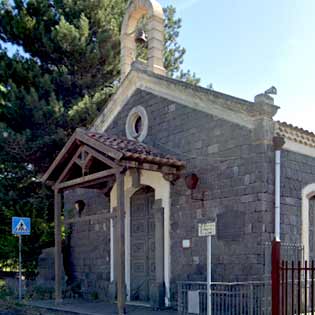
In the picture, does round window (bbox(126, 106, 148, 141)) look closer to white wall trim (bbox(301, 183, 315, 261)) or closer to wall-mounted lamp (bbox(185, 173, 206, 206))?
wall-mounted lamp (bbox(185, 173, 206, 206))

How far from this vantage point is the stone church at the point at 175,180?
8719 millimetres

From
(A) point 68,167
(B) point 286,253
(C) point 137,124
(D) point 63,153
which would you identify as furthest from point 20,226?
(B) point 286,253

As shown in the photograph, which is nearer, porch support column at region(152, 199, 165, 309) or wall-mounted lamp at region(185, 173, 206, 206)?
wall-mounted lamp at region(185, 173, 206, 206)

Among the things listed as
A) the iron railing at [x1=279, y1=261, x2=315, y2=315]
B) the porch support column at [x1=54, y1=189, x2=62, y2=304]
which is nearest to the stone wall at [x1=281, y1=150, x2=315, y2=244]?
the iron railing at [x1=279, y1=261, x2=315, y2=315]

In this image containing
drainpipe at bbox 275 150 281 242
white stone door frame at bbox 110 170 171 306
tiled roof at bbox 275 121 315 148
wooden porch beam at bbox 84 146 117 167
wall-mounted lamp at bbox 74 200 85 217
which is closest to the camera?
drainpipe at bbox 275 150 281 242

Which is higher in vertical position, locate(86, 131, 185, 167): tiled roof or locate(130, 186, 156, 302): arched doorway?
locate(86, 131, 185, 167): tiled roof

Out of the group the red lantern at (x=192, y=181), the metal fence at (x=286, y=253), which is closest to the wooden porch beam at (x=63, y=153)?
the red lantern at (x=192, y=181)

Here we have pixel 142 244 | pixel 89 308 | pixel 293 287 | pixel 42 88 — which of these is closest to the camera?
pixel 293 287

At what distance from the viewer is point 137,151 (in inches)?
389

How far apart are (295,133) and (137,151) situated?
3247 mm

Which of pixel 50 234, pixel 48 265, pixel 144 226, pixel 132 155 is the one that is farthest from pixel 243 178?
pixel 50 234

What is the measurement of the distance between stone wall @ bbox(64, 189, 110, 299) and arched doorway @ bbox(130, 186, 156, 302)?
39.5 inches

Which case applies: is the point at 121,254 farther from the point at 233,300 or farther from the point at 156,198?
the point at 233,300

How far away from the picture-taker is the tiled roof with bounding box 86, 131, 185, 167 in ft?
30.9
